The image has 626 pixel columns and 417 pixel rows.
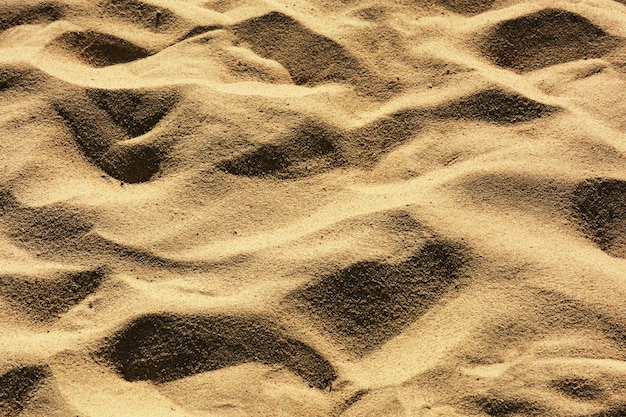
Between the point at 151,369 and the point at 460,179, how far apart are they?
0.85 m

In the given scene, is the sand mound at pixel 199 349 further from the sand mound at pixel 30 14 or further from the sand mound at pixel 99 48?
the sand mound at pixel 30 14

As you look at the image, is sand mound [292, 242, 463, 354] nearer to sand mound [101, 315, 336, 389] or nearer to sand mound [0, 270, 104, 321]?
sand mound [101, 315, 336, 389]

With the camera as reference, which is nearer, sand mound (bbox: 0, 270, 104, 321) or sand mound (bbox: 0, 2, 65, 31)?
sand mound (bbox: 0, 270, 104, 321)

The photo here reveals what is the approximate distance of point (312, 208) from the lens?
166cm

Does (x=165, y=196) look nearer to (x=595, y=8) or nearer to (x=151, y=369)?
(x=151, y=369)

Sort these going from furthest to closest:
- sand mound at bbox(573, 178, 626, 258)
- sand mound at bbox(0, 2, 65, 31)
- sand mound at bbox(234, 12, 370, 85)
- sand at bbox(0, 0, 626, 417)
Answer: sand mound at bbox(0, 2, 65, 31) < sand mound at bbox(234, 12, 370, 85) < sand mound at bbox(573, 178, 626, 258) < sand at bbox(0, 0, 626, 417)

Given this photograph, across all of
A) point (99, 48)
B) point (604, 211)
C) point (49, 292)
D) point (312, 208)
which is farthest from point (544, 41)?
point (49, 292)

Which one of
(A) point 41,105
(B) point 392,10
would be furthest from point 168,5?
(B) point 392,10

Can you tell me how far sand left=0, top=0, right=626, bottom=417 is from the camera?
1.43m

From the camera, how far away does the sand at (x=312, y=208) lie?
56.4 inches

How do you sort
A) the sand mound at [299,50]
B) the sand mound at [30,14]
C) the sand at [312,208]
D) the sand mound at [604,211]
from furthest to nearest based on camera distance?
the sand mound at [30,14] < the sand mound at [299,50] < the sand mound at [604,211] < the sand at [312,208]

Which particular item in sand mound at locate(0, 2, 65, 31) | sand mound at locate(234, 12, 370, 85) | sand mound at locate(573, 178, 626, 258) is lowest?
sand mound at locate(0, 2, 65, 31)

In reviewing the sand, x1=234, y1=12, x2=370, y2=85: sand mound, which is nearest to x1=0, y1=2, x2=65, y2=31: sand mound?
the sand

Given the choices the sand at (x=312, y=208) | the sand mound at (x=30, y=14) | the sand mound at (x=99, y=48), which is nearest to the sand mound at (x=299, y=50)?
the sand at (x=312, y=208)
